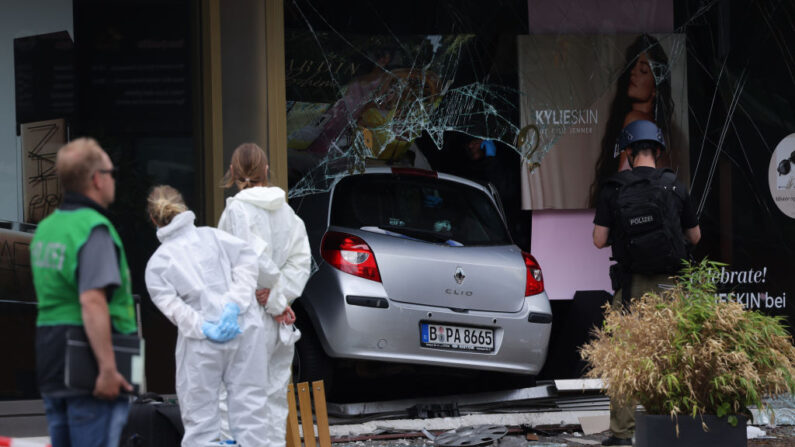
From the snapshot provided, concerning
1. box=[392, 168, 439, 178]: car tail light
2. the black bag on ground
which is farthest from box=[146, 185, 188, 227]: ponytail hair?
box=[392, 168, 439, 178]: car tail light

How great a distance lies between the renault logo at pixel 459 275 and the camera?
27.0 ft

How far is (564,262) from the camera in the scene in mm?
10039

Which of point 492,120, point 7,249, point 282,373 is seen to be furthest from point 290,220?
point 492,120

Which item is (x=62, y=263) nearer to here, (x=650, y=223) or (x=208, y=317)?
(x=208, y=317)

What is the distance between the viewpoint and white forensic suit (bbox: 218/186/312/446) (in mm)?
6086

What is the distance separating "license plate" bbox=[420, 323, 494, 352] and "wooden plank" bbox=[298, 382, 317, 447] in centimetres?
166

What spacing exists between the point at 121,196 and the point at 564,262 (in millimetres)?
3964

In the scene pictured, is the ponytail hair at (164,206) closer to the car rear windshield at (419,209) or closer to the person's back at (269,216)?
the person's back at (269,216)

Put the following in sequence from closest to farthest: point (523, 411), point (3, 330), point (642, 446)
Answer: point (642, 446)
point (3, 330)
point (523, 411)

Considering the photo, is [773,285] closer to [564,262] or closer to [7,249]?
[564,262]

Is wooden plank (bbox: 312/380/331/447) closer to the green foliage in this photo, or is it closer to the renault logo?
the green foliage

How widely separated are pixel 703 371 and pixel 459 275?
8.64 ft

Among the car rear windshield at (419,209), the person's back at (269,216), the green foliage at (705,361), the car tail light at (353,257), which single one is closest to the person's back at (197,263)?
the person's back at (269,216)

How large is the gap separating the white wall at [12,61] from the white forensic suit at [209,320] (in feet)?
8.40
